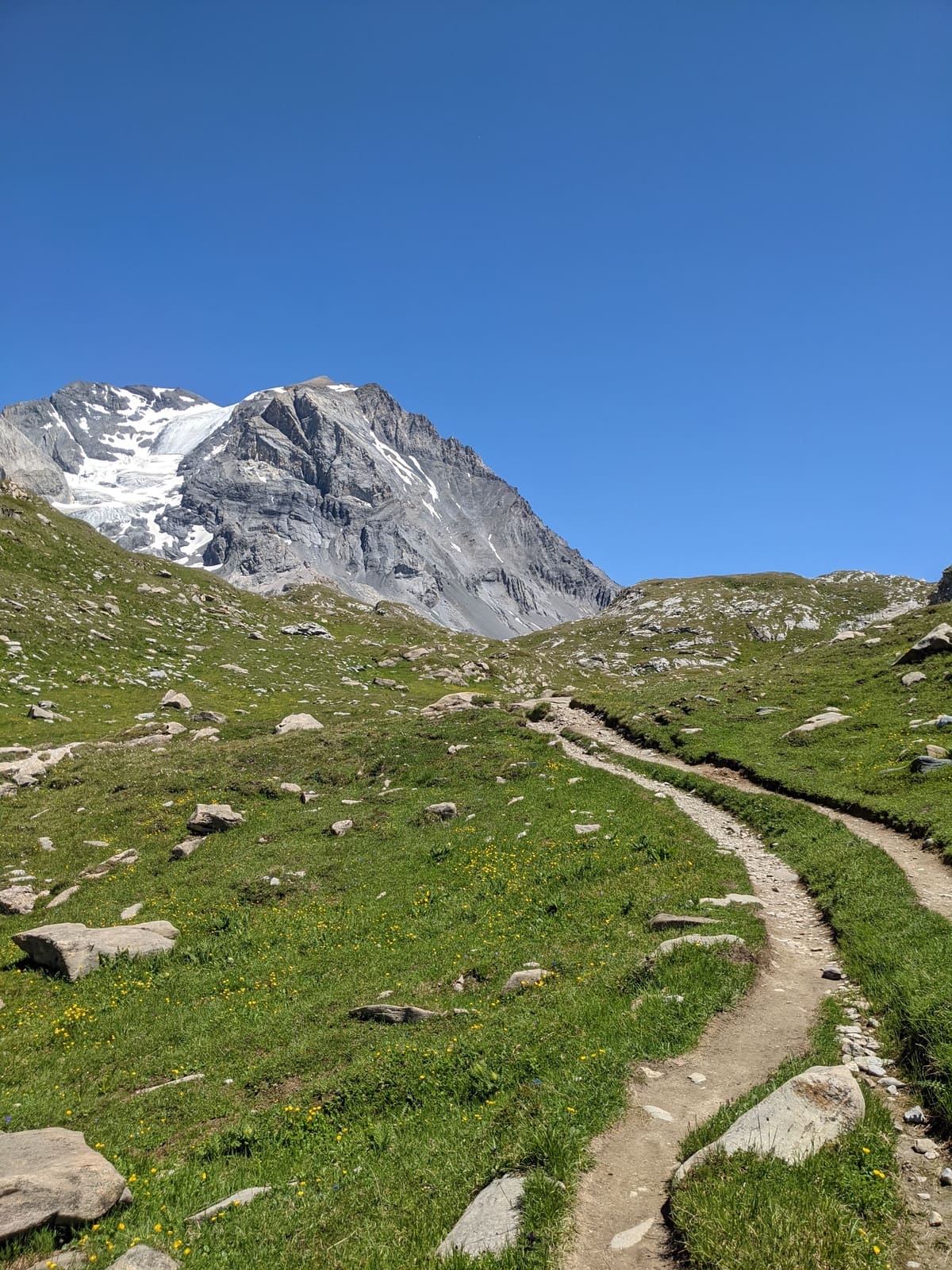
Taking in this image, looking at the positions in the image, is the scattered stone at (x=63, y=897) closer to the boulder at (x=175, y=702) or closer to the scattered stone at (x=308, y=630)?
the boulder at (x=175, y=702)

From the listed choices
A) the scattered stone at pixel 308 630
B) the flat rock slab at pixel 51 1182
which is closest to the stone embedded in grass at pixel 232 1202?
the flat rock slab at pixel 51 1182

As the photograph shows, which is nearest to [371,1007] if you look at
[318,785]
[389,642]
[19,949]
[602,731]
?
[19,949]

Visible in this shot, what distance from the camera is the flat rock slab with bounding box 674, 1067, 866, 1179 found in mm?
8086

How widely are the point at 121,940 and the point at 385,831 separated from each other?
11.0 metres

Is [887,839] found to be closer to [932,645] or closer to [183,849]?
[932,645]

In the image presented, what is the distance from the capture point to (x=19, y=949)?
20359 millimetres

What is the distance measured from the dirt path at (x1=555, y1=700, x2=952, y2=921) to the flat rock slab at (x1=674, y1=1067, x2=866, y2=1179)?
7.42 m

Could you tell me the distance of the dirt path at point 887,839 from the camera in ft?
52.0

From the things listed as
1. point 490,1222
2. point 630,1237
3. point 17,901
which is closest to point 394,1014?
point 490,1222

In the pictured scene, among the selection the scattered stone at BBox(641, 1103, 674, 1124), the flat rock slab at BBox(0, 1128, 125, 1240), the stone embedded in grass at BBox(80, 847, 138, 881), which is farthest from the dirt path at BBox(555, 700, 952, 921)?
the stone embedded in grass at BBox(80, 847, 138, 881)

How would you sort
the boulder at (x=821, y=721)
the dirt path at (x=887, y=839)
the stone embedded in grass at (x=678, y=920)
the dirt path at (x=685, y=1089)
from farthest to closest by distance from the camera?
the boulder at (x=821, y=721) → the stone embedded in grass at (x=678, y=920) → the dirt path at (x=887, y=839) → the dirt path at (x=685, y=1089)

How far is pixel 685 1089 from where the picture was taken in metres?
10.3

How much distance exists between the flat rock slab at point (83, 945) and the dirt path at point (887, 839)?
20.9 m

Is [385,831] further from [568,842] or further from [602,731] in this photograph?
[602,731]
